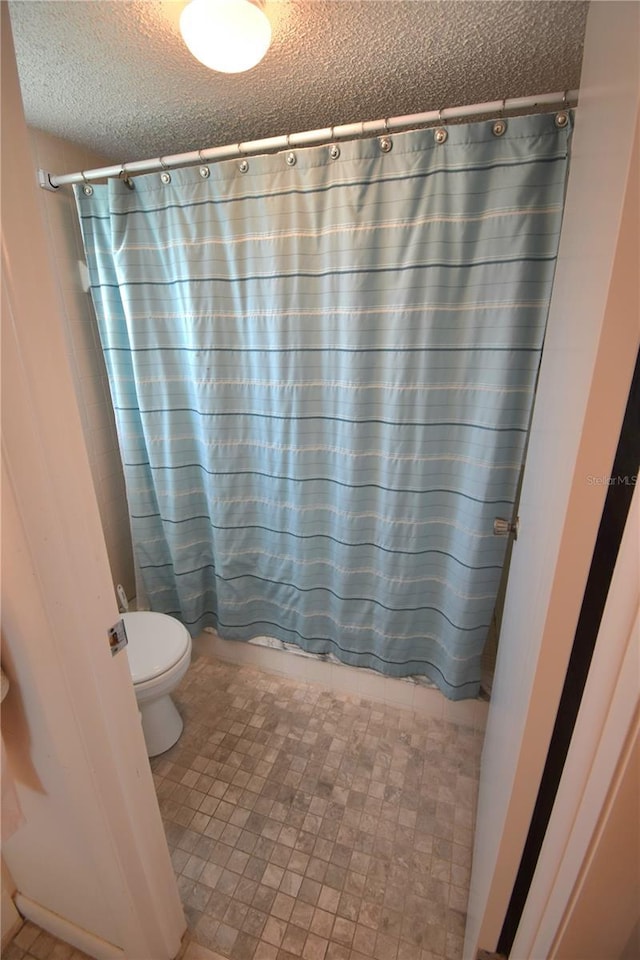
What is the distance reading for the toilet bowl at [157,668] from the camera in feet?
4.63

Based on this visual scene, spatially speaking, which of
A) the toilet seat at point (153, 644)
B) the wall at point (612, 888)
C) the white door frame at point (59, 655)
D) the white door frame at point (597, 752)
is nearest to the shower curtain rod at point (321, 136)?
the white door frame at point (59, 655)

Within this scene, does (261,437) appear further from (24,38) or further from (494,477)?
(24,38)

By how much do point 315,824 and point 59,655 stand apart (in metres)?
1.12

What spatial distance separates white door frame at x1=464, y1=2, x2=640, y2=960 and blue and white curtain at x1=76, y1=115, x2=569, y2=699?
38 centimetres

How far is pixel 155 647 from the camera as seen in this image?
1522 millimetres

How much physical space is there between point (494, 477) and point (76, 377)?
66.8 inches

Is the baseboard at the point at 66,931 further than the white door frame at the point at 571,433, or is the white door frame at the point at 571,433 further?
the baseboard at the point at 66,931

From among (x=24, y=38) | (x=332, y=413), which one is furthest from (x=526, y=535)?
(x=24, y=38)

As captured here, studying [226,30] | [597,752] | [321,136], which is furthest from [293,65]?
[597,752]

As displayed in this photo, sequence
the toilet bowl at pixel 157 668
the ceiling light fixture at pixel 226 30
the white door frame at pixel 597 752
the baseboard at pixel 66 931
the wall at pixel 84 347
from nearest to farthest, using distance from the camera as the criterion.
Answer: the white door frame at pixel 597 752
the ceiling light fixture at pixel 226 30
the baseboard at pixel 66 931
the toilet bowl at pixel 157 668
the wall at pixel 84 347

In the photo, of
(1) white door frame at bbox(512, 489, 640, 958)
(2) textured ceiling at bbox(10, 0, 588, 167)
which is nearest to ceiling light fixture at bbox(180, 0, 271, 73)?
(2) textured ceiling at bbox(10, 0, 588, 167)

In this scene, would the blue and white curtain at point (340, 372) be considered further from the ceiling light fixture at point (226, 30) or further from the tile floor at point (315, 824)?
the ceiling light fixture at point (226, 30)

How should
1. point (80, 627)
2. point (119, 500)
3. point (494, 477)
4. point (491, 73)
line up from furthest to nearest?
point (119, 500)
point (494, 477)
point (491, 73)
point (80, 627)

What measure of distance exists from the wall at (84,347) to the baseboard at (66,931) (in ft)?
3.74
